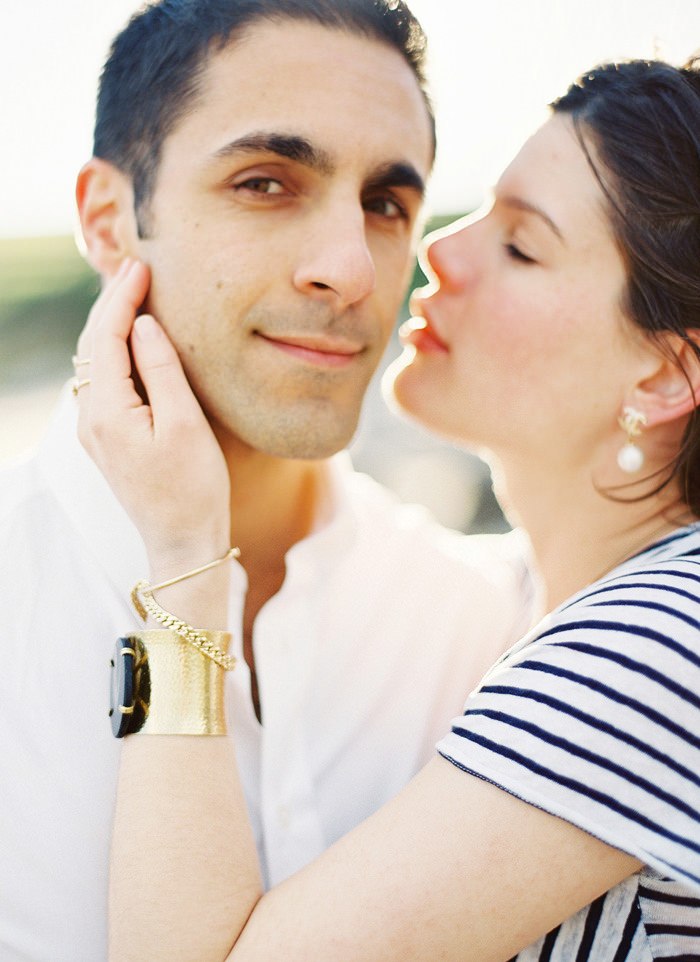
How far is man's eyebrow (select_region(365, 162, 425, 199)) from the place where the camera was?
2088mm

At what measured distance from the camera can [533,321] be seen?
2.04m

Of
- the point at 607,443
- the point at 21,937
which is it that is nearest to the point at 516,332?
the point at 607,443

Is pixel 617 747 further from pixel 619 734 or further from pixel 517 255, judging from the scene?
pixel 517 255

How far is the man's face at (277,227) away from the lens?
6.49ft

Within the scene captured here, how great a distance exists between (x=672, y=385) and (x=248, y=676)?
108cm

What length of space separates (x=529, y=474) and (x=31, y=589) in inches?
45.1

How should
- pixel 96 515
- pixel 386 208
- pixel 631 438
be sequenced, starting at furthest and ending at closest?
pixel 386 208 → pixel 631 438 → pixel 96 515

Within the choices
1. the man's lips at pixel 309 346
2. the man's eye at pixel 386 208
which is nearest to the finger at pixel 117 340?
the man's lips at pixel 309 346

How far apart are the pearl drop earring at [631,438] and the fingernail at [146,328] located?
3.32ft

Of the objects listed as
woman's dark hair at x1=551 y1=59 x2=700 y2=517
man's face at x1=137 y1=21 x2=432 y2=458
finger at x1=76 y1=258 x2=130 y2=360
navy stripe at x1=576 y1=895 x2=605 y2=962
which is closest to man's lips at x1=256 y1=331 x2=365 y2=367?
man's face at x1=137 y1=21 x2=432 y2=458

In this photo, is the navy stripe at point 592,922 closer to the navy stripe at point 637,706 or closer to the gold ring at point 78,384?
the navy stripe at point 637,706

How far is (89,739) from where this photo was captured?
1734 mm

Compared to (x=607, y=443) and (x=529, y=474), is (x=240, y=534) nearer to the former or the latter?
(x=529, y=474)

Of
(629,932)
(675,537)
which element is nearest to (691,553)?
(675,537)
